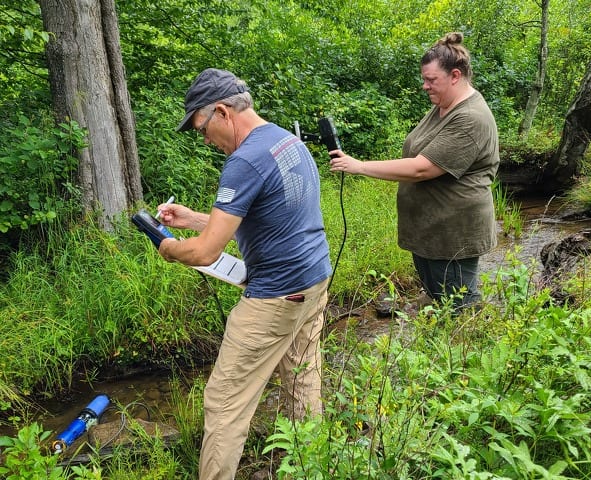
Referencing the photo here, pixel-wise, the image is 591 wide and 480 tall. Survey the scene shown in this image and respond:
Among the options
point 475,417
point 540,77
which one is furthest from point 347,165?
point 540,77

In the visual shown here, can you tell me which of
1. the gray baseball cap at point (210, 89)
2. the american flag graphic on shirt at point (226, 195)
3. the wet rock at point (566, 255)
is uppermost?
the gray baseball cap at point (210, 89)

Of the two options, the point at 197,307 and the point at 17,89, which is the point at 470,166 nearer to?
the point at 197,307

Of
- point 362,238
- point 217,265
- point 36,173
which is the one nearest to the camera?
point 217,265

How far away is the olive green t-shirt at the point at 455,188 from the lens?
2420 millimetres

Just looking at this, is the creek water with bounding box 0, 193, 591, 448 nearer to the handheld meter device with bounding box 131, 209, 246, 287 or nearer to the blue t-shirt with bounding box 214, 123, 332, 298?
the handheld meter device with bounding box 131, 209, 246, 287

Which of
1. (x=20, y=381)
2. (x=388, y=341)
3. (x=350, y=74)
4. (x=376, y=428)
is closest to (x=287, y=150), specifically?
(x=388, y=341)

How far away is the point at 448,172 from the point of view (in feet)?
8.04

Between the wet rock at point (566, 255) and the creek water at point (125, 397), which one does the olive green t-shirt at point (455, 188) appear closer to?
the creek water at point (125, 397)

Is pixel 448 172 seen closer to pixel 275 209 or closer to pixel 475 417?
pixel 275 209

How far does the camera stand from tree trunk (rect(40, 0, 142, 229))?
374 centimetres

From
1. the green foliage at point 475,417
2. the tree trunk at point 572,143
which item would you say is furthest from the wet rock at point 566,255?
the tree trunk at point 572,143

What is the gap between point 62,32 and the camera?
374 cm

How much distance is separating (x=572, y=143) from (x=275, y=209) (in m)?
6.73

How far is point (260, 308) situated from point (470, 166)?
1.31m
